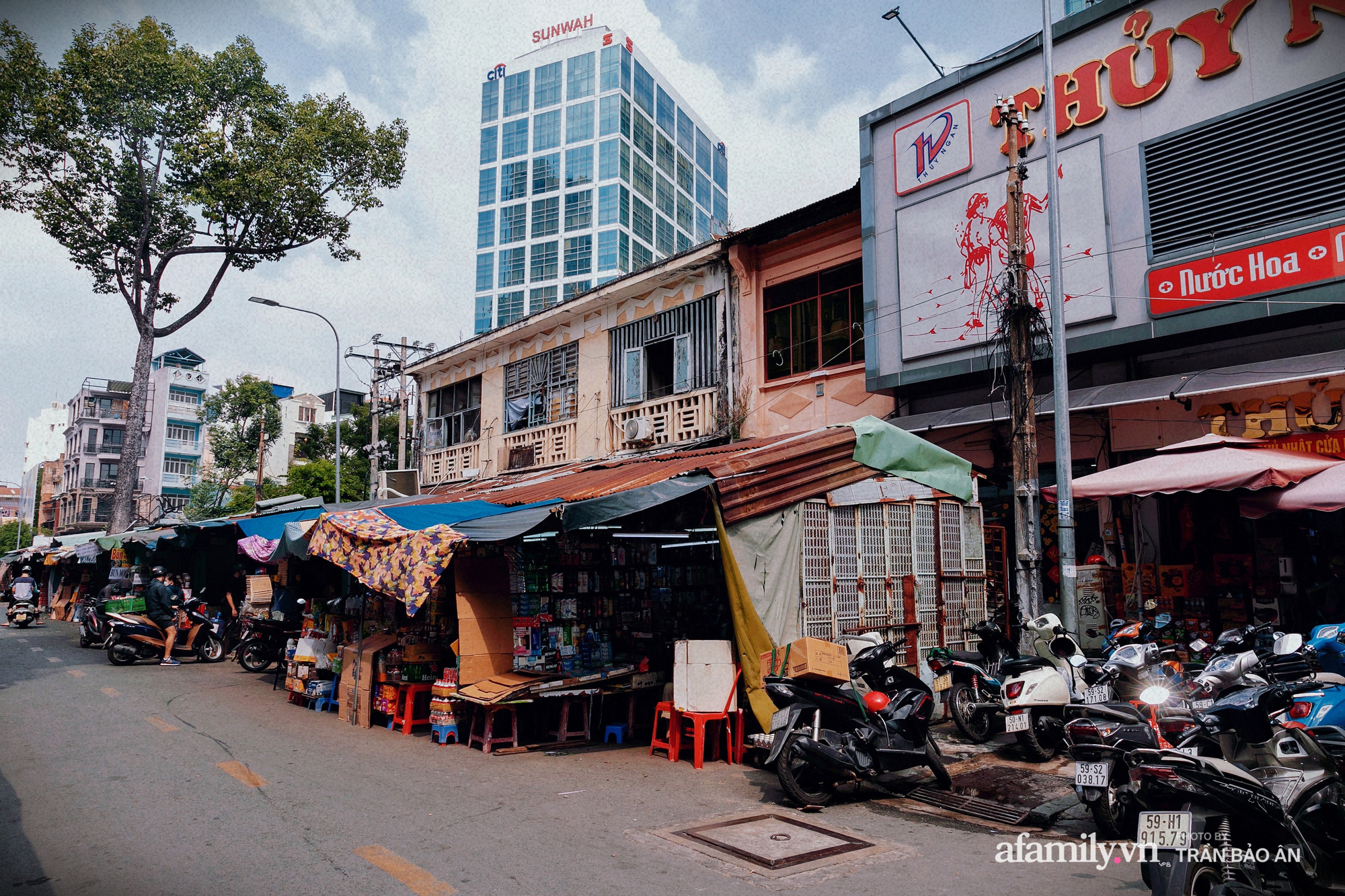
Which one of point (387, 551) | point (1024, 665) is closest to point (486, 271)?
point (387, 551)

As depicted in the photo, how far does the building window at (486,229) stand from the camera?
7325 cm

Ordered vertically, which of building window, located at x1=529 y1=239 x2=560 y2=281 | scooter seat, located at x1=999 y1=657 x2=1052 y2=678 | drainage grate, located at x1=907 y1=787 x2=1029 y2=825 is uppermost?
building window, located at x1=529 y1=239 x2=560 y2=281

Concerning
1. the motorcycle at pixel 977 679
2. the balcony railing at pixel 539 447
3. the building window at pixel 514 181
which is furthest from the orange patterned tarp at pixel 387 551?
the building window at pixel 514 181

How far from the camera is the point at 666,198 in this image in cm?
7725

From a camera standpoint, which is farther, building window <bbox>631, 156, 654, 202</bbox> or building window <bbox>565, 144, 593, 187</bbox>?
building window <bbox>631, 156, 654, 202</bbox>

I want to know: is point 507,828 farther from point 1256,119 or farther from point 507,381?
point 507,381

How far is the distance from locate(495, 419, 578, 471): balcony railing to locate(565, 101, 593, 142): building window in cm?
5621

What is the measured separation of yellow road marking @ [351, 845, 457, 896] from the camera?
4.54 m

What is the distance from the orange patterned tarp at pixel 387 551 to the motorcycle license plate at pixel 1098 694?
570 centimetres

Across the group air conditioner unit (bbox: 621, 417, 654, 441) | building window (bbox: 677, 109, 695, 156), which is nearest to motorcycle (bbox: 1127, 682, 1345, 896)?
air conditioner unit (bbox: 621, 417, 654, 441)

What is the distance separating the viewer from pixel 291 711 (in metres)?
10.7

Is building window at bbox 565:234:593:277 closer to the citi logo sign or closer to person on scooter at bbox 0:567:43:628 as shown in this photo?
person on scooter at bbox 0:567:43:628

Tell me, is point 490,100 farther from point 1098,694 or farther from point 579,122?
point 1098,694

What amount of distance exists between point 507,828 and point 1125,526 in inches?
376
